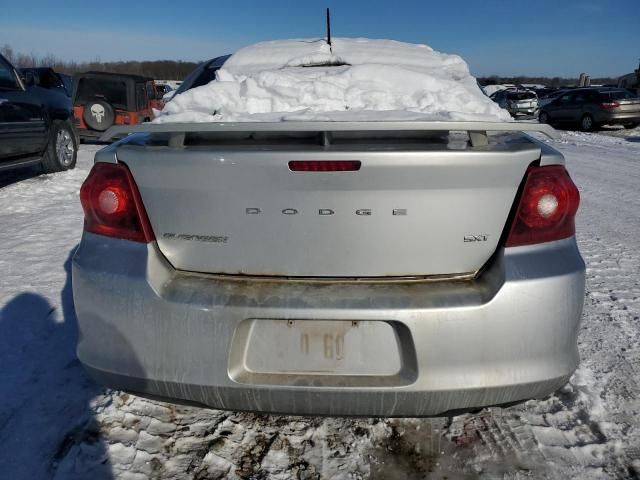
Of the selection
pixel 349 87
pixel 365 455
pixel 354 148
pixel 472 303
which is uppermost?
pixel 349 87

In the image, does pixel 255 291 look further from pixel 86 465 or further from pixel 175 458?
pixel 86 465

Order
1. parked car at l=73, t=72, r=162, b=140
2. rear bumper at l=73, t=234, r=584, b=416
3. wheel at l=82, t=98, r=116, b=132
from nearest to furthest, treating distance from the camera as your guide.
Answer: rear bumper at l=73, t=234, r=584, b=416, wheel at l=82, t=98, r=116, b=132, parked car at l=73, t=72, r=162, b=140

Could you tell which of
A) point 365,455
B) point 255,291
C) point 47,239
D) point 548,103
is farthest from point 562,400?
point 548,103

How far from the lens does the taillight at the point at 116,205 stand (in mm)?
1660

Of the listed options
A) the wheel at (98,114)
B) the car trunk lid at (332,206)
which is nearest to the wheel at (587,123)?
the wheel at (98,114)

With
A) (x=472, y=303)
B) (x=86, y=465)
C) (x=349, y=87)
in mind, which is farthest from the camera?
(x=349, y=87)

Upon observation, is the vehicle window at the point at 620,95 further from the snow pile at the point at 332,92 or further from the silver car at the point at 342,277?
the silver car at the point at 342,277

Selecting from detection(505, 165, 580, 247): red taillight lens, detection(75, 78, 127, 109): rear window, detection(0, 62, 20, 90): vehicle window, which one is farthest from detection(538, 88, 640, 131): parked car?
detection(505, 165, 580, 247): red taillight lens

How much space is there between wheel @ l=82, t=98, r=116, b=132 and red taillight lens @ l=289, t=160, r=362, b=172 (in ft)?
31.8

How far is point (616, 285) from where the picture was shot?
3361mm

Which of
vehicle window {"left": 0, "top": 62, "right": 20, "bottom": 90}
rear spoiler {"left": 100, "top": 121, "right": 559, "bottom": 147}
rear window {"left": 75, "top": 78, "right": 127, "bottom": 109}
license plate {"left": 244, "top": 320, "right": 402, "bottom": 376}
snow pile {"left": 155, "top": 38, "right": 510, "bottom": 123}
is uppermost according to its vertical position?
rear window {"left": 75, "top": 78, "right": 127, "bottom": 109}

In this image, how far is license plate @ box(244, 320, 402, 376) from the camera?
5.05 ft

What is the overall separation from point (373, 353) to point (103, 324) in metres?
0.90

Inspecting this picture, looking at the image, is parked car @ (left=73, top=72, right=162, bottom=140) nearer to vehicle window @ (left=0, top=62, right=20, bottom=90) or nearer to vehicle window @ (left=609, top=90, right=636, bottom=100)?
vehicle window @ (left=0, top=62, right=20, bottom=90)
